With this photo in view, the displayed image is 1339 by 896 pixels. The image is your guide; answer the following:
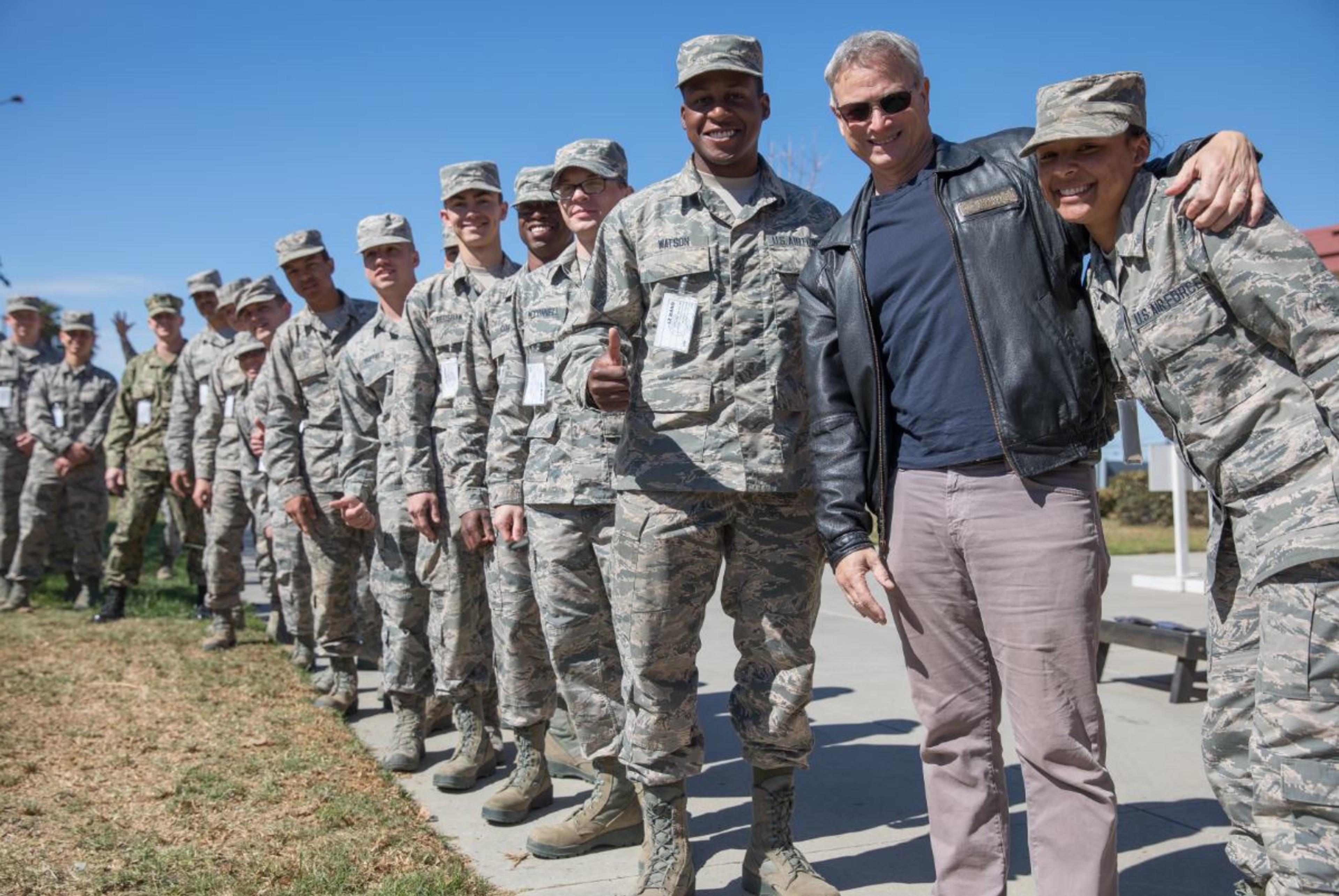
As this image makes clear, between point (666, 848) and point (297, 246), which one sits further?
point (297, 246)

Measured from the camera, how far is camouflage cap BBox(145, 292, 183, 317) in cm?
1088

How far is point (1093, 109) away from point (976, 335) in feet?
1.87

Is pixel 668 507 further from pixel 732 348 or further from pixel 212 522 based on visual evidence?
pixel 212 522

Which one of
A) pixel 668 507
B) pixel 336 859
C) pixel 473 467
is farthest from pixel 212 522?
pixel 668 507

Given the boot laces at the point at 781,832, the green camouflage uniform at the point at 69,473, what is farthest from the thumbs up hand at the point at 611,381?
the green camouflage uniform at the point at 69,473

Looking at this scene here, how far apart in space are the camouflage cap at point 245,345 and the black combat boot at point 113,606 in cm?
266

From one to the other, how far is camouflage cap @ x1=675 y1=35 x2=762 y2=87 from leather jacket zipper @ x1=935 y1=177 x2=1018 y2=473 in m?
1.01

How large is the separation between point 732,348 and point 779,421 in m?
0.27

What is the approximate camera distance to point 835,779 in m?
5.20

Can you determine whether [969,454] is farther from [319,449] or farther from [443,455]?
[319,449]

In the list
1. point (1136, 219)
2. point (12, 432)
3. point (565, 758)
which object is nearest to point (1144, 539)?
point (565, 758)

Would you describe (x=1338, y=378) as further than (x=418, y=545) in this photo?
No

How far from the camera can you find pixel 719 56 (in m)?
3.72

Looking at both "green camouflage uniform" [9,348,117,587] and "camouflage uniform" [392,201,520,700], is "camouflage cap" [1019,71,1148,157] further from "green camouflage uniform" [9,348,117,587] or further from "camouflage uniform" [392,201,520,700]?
"green camouflage uniform" [9,348,117,587]
